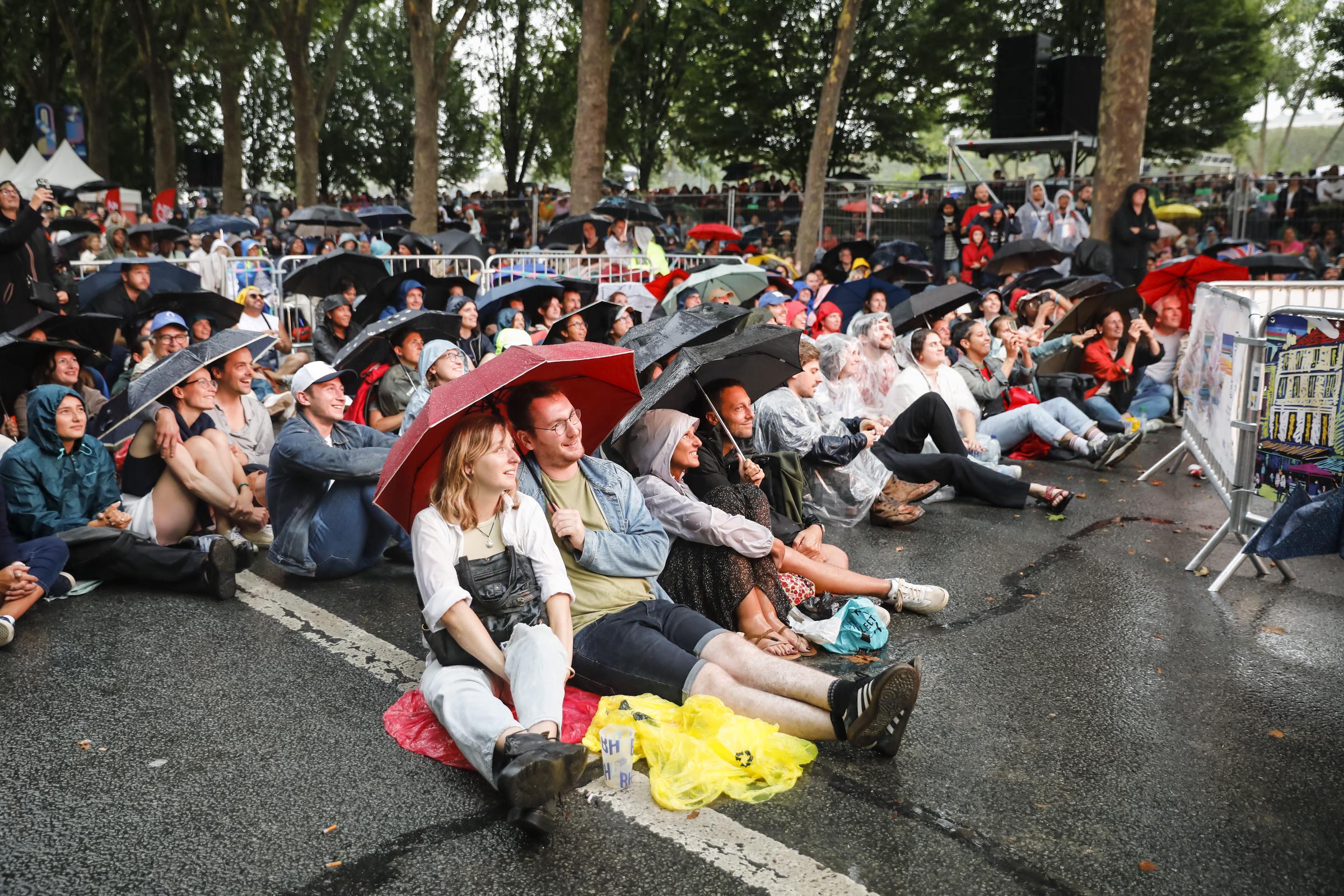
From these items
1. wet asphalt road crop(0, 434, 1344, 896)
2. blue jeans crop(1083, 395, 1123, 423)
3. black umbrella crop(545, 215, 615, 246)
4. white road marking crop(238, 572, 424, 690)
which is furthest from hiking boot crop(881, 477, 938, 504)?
black umbrella crop(545, 215, 615, 246)

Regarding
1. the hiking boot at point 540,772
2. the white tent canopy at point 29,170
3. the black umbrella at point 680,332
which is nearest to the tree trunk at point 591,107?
the black umbrella at point 680,332

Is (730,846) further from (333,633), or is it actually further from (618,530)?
(333,633)

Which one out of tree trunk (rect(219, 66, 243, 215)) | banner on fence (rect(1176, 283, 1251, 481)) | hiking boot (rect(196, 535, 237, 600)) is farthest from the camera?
tree trunk (rect(219, 66, 243, 215))

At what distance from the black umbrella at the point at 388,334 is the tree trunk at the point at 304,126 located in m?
17.6

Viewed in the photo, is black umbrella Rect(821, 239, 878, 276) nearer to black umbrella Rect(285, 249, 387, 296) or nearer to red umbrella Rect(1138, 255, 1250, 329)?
red umbrella Rect(1138, 255, 1250, 329)

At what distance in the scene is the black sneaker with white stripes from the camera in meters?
3.87

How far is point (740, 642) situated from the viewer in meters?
4.45

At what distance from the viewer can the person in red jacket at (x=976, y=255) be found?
17.1 metres

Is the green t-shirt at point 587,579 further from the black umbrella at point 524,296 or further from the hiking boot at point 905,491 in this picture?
the black umbrella at point 524,296

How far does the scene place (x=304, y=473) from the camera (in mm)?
6184

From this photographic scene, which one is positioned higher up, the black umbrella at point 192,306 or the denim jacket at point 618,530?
the black umbrella at point 192,306

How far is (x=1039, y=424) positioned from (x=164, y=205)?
25117 millimetres

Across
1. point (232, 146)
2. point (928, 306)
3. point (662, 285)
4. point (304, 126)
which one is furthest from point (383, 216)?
point (928, 306)

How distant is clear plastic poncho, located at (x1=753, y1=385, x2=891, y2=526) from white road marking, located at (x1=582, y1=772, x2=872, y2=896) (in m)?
3.88
